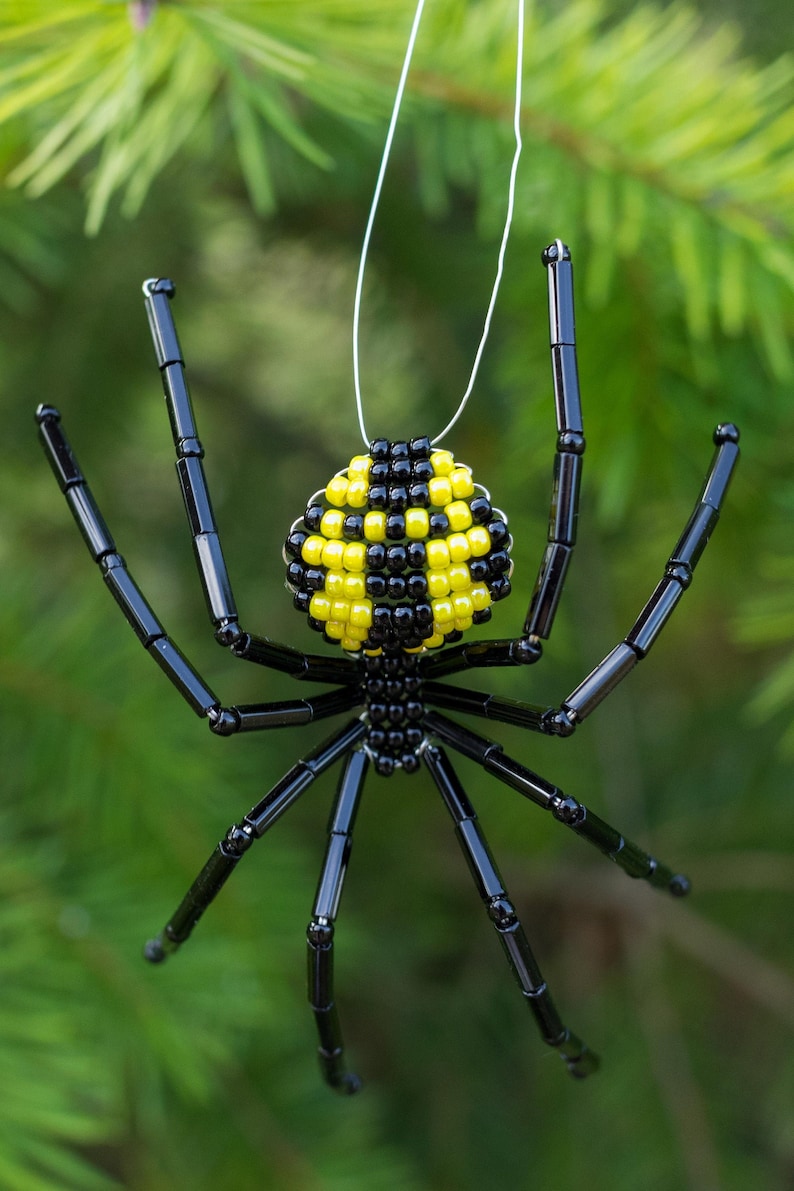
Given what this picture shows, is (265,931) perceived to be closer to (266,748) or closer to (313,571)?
(266,748)

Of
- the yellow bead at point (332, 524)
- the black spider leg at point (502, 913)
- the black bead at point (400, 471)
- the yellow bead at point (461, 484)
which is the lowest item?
the black spider leg at point (502, 913)

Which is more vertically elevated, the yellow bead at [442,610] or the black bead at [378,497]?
the black bead at [378,497]

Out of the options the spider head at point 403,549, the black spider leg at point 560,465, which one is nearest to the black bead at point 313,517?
the spider head at point 403,549

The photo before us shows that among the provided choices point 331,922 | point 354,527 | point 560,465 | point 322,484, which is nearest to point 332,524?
point 354,527

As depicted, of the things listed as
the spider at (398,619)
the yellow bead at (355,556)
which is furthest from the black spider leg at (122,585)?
the yellow bead at (355,556)

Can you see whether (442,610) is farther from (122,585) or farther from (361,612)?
(122,585)

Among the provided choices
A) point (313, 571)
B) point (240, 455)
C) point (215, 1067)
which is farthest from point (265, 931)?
point (240, 455)

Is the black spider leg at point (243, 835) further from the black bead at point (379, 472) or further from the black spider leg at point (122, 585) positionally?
the black bead at point (379, 472)

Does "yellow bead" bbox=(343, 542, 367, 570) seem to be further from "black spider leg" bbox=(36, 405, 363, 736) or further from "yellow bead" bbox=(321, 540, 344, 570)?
"black spider leg" bbox=(36, 405, 363, 736)
